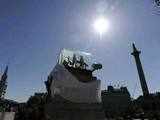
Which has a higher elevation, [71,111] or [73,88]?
[73,88]

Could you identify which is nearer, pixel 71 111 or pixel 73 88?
pixel 71 111

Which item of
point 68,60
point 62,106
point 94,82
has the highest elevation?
point 68,60

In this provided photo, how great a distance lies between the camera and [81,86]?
908 inches

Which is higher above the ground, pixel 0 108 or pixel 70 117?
pixel 0 108

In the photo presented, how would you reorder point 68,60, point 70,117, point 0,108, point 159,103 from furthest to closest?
point 159,103 < point 68,60 < point 70,117 < point 0,108

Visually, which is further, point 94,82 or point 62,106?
point 94,82

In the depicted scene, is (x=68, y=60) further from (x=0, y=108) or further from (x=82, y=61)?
(x=0, y=108)

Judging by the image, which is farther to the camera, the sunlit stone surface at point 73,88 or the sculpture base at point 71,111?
the sunlit stone surface at point 73,88

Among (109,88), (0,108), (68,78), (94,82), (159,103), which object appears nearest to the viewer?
(0,108)

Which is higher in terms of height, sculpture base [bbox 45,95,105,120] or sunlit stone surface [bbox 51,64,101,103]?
sunlit stone surface [bbox 51,64,101,103]

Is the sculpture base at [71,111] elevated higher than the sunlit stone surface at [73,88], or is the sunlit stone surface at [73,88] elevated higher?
the sunlit stone surface at [73,88]

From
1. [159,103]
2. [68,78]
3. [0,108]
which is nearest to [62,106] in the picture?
[68,78]

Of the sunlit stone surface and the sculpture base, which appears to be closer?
the sculpture base

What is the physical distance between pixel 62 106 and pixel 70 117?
190 centimetres
